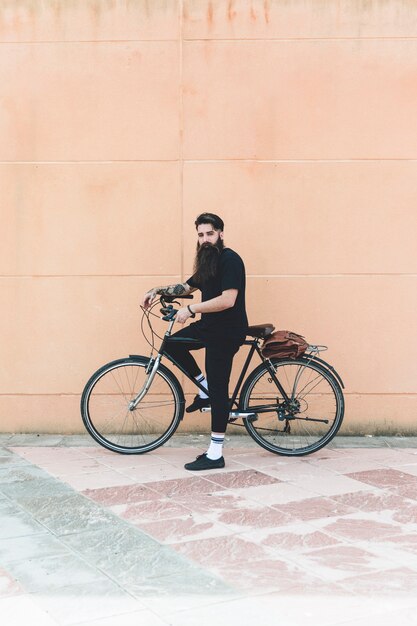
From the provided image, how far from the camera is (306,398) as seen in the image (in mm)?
6727

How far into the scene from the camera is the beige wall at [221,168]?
6969 mm

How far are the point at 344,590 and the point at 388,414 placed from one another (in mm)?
3371

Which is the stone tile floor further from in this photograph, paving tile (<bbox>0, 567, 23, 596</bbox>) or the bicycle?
the bicycle

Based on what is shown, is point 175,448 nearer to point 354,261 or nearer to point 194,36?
point 354,261

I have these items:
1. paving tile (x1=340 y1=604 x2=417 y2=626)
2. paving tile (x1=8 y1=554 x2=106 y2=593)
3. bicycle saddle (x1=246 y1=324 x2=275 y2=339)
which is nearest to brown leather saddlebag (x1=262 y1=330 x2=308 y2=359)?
bicycle saddle (x1=246 y1=324 x2=275 y2=339)

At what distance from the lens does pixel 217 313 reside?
6027 mm

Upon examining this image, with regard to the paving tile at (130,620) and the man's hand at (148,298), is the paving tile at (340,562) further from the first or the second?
the man's hand at (148,298)

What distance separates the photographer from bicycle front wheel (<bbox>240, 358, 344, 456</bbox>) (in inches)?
249

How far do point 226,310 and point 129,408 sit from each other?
113 cm

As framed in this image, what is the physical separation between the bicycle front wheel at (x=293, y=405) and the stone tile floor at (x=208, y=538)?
0.18m

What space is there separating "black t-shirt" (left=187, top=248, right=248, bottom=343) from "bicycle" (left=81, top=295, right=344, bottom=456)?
8.2 inches

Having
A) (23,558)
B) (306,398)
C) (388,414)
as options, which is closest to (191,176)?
(306,398)

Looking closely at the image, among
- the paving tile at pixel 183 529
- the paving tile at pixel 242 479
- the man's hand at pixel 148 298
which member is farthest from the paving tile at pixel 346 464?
the man's hand at pixel 148 298

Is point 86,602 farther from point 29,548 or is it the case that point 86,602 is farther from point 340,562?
point 340,562
